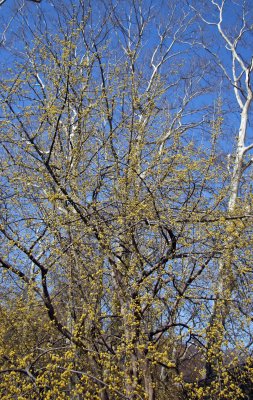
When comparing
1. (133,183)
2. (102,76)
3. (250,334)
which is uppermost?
(102,76)

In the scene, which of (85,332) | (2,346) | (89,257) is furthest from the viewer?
(89,257)

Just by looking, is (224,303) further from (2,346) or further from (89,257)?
(2,346)

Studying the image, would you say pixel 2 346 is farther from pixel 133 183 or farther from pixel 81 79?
pixel 81 79

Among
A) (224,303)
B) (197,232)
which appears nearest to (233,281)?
(224,303)

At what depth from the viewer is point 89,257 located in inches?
191

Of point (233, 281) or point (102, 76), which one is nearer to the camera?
point (233, 281)

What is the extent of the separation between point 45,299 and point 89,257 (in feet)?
2.12

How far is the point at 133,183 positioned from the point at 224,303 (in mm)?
1527

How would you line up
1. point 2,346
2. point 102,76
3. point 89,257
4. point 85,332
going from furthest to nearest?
1. point 102,76
2. point 89,257
3. point 2,346
4. point 85,332

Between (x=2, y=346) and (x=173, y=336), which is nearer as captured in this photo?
(x=2, y=346)

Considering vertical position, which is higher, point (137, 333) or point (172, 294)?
point (172, 294)

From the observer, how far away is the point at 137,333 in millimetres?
4258

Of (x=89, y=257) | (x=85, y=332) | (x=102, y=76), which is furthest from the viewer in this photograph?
(x=102, y=76)

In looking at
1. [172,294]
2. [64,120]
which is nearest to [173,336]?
[172,294]
